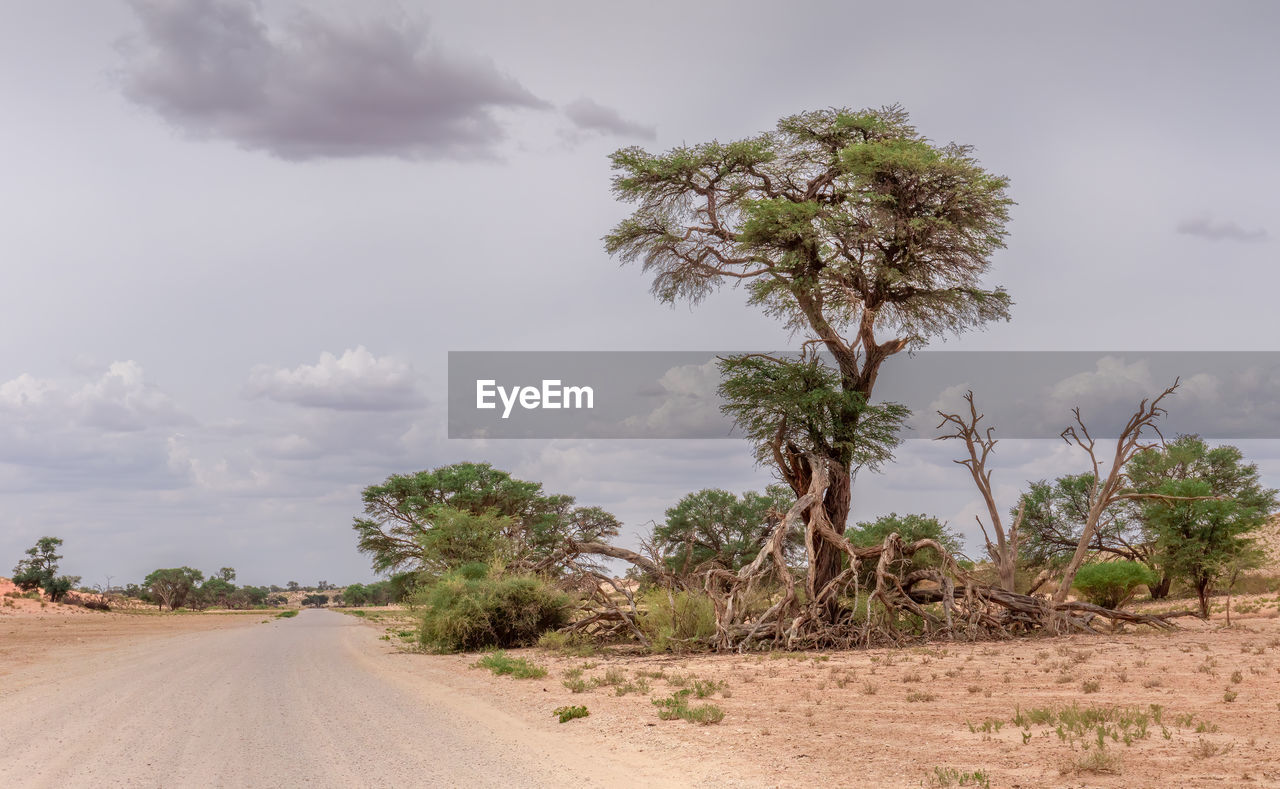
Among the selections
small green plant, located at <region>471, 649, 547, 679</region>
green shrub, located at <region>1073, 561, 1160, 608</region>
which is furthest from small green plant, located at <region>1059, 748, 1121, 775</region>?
green shrub, located at <region>1073, 561, 1160, 608</region>

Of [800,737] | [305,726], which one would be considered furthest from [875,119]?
[305,726]

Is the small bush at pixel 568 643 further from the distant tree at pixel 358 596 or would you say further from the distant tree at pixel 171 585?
the distant tree at pixel 358 596

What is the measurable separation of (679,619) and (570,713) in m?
10.2

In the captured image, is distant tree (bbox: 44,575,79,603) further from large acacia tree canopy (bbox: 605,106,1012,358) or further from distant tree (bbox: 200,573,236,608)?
large acacia tree canopy (bbox: 605,106,1012,358)

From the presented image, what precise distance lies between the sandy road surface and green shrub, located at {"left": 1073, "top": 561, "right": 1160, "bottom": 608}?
90.8 feet

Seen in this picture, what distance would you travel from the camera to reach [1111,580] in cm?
3406

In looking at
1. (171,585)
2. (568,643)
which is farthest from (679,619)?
(171,585)

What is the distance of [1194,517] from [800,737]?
25523 millimetres

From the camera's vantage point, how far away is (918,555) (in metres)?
27.7

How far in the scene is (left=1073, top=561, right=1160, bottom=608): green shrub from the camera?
3391cm

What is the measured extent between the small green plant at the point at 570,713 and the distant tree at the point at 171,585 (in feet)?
369

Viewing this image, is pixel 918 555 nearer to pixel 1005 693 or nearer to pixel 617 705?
pixel 1005 693

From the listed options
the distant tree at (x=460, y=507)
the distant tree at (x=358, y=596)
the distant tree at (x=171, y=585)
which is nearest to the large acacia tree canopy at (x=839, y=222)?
the distant tree at (x=460, y=507)

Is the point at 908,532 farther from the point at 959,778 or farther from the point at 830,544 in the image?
the point at 959,778
